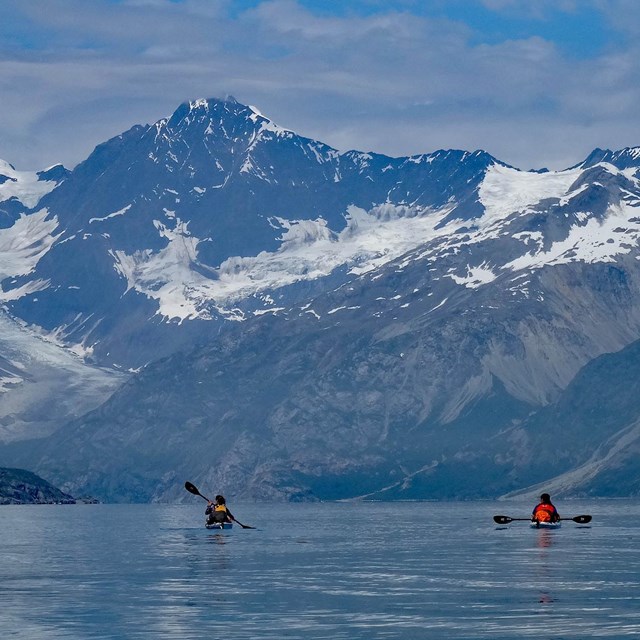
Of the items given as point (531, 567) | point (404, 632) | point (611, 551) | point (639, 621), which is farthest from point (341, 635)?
point (611, 551)

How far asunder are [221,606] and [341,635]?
63.3ft

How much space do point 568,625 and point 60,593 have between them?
152 ft

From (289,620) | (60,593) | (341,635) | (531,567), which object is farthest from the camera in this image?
(531,567)

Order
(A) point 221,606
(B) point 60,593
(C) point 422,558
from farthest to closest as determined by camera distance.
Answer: (C) point 422,558 → (B) point 60,593 → (A) point 221,606

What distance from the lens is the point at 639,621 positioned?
11494 cm

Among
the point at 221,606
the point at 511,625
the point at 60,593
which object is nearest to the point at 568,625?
the point at 511,625

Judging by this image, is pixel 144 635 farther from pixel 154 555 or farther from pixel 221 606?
pixel 154 555

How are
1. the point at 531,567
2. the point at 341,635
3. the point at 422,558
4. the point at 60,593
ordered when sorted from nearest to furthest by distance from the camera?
the point at 341,635 → the point at 60,593 → the point at 531,567 → the point at 422,558

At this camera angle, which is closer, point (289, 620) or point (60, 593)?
point (289, 620)

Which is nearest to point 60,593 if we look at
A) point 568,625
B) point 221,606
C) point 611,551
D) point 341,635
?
point 221,606

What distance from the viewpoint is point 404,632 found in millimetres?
111312

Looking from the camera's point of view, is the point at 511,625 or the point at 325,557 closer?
the point at 511,625

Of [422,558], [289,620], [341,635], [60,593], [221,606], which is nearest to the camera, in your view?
[341,635]

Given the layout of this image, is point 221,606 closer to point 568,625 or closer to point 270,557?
point 568,625
